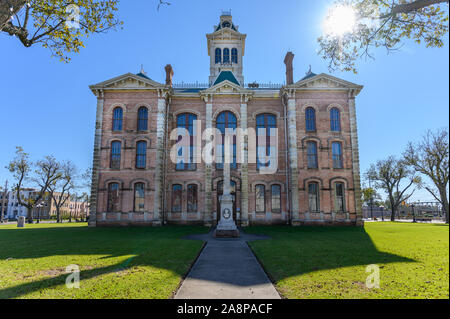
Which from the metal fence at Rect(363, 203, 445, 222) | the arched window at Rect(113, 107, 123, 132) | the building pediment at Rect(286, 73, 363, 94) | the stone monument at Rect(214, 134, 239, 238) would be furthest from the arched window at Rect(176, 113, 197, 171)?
the metal fence at Rect(363, 203, 445, 222)

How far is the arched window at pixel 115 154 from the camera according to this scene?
24978 mm

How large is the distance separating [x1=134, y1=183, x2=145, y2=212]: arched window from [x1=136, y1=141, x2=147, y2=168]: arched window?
1942mm

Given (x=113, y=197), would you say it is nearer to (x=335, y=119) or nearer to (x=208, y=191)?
(x=208, y=191)

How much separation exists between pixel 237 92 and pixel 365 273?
21.5m

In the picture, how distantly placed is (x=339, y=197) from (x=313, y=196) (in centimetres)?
250

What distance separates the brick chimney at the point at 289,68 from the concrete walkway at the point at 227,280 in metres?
22.1

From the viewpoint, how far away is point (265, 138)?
84.5ft

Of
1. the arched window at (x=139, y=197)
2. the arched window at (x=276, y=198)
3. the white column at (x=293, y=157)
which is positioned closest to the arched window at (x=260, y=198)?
the arched window at (x=276, y=198)

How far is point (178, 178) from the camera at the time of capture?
25062 mm

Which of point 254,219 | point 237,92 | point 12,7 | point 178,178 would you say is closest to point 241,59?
point 237,92

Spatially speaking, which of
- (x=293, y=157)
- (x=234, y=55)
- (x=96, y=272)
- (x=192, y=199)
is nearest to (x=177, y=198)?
(x=192, y=199)

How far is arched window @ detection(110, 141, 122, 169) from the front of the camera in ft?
81.9

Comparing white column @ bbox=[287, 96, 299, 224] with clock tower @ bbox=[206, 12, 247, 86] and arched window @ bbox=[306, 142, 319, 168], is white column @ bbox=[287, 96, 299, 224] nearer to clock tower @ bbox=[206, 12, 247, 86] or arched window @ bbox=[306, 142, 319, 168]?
arched window @ bbox=[306, 142, 319, 168]

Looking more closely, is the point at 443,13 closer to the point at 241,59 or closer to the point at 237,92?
the point at 237,92
